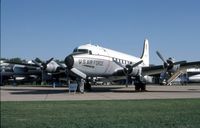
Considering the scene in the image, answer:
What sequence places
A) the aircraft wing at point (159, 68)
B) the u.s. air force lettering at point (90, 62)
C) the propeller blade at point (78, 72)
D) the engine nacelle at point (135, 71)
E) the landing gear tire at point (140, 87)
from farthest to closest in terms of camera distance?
the landing gear tire at point (140, 87)
the engine nacelle at point (135, 71)
the aircraft wing at point (159, 68)
the u.s. air force lettering at point (90, 62)
the propeller blade at point (78, 72)

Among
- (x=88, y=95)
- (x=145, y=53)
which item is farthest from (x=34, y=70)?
(x=88, y=95)

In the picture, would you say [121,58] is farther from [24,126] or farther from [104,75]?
[24,126]

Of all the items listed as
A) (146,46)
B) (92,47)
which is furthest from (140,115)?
(146,46)

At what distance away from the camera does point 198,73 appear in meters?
94.1

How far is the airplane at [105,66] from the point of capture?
3102cm

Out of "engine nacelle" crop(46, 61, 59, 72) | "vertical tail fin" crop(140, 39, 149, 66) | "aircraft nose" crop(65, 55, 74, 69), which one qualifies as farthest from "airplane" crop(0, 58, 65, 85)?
"vertical tail fin" crop(140, 39, 149, 66)

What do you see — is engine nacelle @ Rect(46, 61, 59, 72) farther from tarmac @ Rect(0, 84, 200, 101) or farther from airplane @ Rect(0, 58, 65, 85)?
tarmac @ Rect(0, 84, 200, 101)

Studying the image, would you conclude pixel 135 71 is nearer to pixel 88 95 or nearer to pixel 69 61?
pixel 69 61

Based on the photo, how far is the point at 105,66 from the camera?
33562mm

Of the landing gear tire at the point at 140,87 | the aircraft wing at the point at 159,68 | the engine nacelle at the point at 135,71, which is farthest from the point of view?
the landing gear tire at the point at 140,87

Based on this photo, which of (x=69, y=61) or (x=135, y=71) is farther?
(x=135, y=71)

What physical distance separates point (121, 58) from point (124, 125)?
25194mm

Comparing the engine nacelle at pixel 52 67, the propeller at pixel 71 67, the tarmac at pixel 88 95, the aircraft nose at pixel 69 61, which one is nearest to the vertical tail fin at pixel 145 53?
the engine nacelle at pixel 52 67

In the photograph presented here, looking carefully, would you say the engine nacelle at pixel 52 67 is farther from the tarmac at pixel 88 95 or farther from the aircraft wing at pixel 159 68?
the aircraft wing at pixel 159 68
